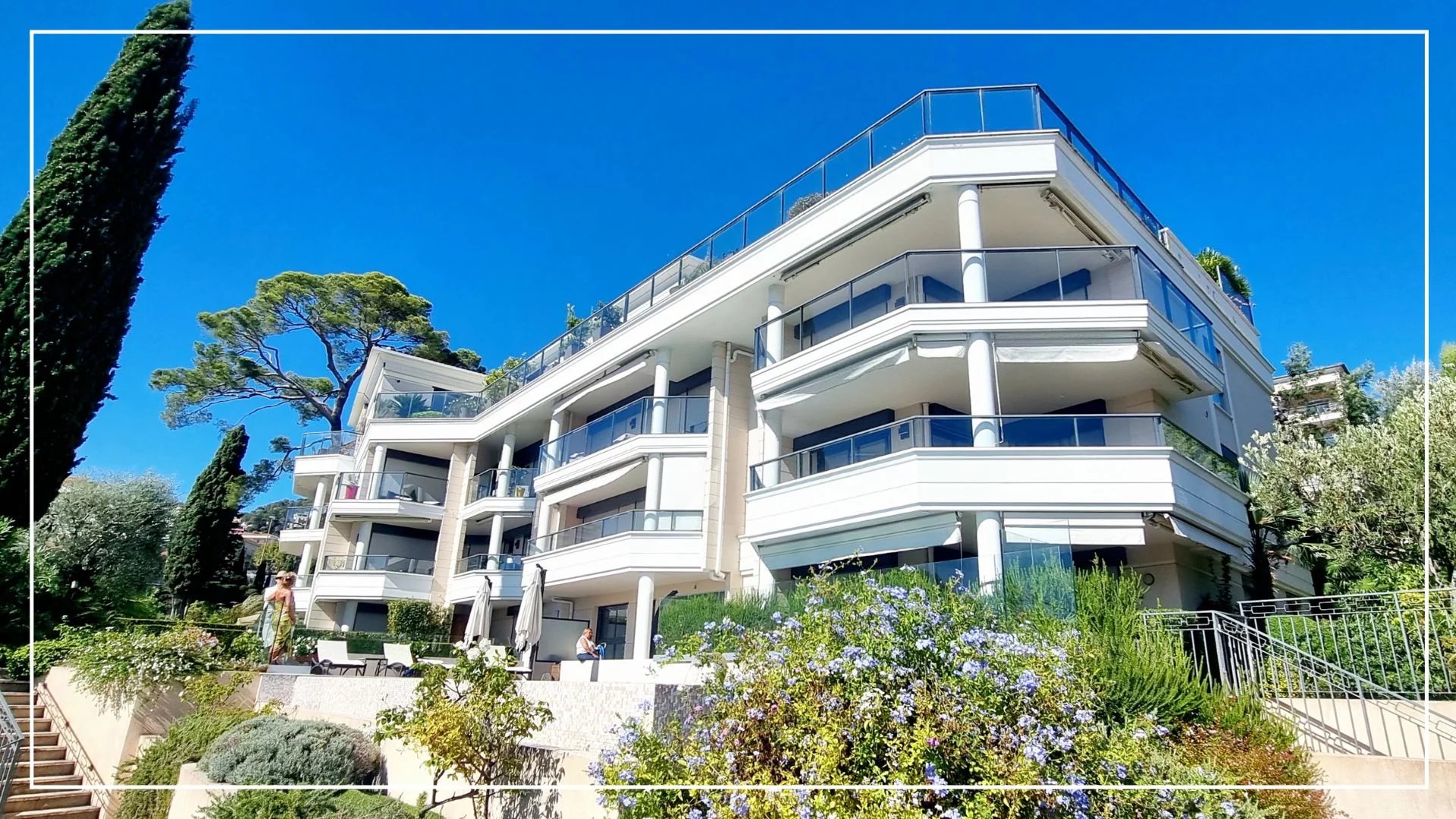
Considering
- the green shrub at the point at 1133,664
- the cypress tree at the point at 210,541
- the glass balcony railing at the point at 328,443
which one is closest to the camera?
the green shrub at the point at 1133,664

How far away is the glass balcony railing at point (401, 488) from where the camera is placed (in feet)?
95.7

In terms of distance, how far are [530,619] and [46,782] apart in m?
8.35

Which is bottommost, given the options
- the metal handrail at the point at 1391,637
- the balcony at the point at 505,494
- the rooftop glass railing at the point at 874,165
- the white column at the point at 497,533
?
the metal handrail at the point at 1391,637

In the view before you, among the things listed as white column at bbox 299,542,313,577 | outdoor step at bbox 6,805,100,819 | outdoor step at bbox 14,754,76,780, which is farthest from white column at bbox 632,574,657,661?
white column at bbox 299,542,313,577

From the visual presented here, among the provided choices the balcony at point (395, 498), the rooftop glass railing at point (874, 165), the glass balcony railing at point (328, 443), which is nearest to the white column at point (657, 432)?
the rooftop glass railing at point (874, 165)

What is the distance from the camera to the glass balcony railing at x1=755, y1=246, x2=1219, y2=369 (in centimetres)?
1388

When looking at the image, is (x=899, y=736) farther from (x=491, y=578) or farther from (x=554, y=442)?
(x=491, y=578)

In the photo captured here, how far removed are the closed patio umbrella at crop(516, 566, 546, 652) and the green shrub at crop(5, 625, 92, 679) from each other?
8.93 meters

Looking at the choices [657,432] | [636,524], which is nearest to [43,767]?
[636,524]

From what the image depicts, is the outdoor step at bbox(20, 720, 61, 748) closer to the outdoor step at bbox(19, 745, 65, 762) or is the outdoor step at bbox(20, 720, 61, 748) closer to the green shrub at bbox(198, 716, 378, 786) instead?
the outdoor step at bbox(19, 745, 65, 762)

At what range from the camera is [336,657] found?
1794 cm

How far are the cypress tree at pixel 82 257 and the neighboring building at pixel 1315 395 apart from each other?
35724mm

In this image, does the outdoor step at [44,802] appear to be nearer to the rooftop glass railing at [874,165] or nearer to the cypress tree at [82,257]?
the cypress tree at [82,257]

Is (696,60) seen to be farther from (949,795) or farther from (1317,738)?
(1317,738)
